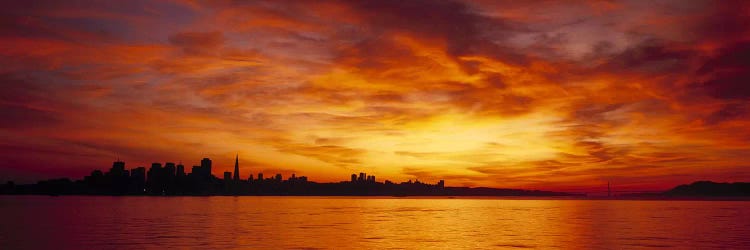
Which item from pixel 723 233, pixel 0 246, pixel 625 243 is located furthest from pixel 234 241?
pixel 723 233

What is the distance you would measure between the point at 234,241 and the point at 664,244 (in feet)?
136

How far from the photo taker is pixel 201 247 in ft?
180

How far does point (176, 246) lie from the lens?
5584 centimetres

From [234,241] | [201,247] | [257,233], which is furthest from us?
[257,233]

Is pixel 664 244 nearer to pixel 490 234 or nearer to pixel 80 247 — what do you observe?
pixel 490 234

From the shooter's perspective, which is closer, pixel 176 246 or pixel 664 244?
pixel 176 246

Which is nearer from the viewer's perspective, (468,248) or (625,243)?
(468,248)

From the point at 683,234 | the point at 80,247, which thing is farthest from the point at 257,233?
the point at 683,234

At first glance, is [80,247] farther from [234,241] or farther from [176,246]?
[234,241]

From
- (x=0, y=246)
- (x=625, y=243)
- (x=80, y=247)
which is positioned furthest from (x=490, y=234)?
(x=0, y=246)

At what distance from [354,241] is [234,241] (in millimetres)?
11596

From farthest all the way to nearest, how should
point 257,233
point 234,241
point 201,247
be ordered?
point 257,233
point 234,241
point 201,247

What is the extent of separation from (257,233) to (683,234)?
5011 cm

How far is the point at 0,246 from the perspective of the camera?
57.1m
